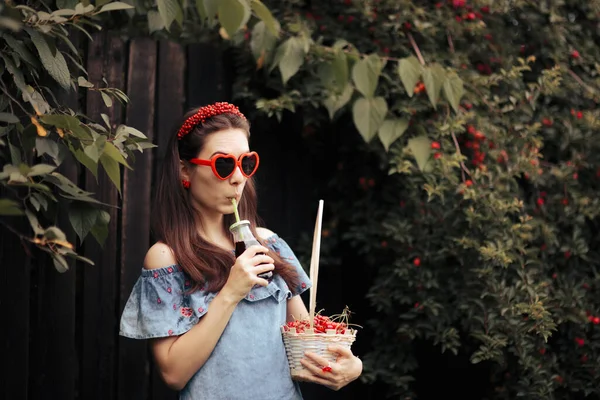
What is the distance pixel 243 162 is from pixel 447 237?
1.08m

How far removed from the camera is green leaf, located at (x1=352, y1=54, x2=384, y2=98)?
10.5 ft

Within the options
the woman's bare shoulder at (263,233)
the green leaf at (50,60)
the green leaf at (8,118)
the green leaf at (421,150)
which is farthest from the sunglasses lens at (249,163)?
the green leaf at (421,150)

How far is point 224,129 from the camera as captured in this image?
2520mm

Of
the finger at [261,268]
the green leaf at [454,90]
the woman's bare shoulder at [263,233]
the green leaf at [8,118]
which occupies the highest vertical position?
the green leaf at [454,90]

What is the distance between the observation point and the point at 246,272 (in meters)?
2.25

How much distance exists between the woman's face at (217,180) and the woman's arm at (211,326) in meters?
0.23

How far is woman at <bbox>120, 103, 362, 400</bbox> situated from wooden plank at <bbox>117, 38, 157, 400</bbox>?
0.51 m

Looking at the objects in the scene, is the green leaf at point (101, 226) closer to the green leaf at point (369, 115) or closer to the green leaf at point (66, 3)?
the green leaf at point (66, 3)

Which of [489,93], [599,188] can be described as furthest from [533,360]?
[489,93]

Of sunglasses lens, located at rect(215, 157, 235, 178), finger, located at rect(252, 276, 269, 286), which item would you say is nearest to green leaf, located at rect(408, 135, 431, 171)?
sunglasses lens, located at rect(215, 157, 235, 178)

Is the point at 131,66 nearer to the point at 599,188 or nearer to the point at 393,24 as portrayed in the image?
the point at 393,24

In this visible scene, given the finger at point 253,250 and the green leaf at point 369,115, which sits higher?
the green leaf at point 369,115

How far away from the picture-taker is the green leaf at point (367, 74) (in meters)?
3.20

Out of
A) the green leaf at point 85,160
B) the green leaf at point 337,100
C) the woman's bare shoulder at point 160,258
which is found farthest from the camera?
the green leaf at point 337,100
